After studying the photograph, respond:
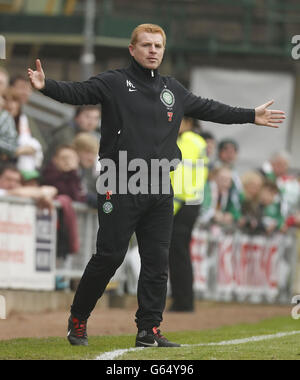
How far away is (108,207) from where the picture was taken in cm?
825

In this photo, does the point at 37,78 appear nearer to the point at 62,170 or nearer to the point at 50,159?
the point at 62,170

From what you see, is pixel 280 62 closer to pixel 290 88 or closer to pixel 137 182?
pixel 290 88

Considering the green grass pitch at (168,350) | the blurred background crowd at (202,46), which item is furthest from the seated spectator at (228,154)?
the green grass pitch at (168,350)

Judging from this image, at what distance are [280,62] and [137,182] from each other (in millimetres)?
20390

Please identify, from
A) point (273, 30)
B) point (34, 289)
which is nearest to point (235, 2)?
point (273, 30)

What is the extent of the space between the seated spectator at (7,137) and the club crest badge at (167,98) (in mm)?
4893

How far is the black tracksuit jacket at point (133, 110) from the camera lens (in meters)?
8.20

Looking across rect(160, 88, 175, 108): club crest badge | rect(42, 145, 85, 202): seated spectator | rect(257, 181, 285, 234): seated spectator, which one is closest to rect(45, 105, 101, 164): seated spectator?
rect(42, 145, 85, 202): seated spectator

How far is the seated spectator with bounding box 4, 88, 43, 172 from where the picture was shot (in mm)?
13359

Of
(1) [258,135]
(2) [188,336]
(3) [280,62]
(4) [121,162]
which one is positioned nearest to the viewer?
(4) [121,162]

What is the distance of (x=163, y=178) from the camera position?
8398 mm

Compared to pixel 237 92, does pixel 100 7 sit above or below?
above

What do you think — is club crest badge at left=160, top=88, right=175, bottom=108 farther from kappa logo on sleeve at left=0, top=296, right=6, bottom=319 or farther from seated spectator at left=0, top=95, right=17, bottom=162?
seated spectator at left=0, top=95, right=17, bottom=162

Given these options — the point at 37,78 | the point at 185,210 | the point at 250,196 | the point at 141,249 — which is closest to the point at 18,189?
the point at 185,210
